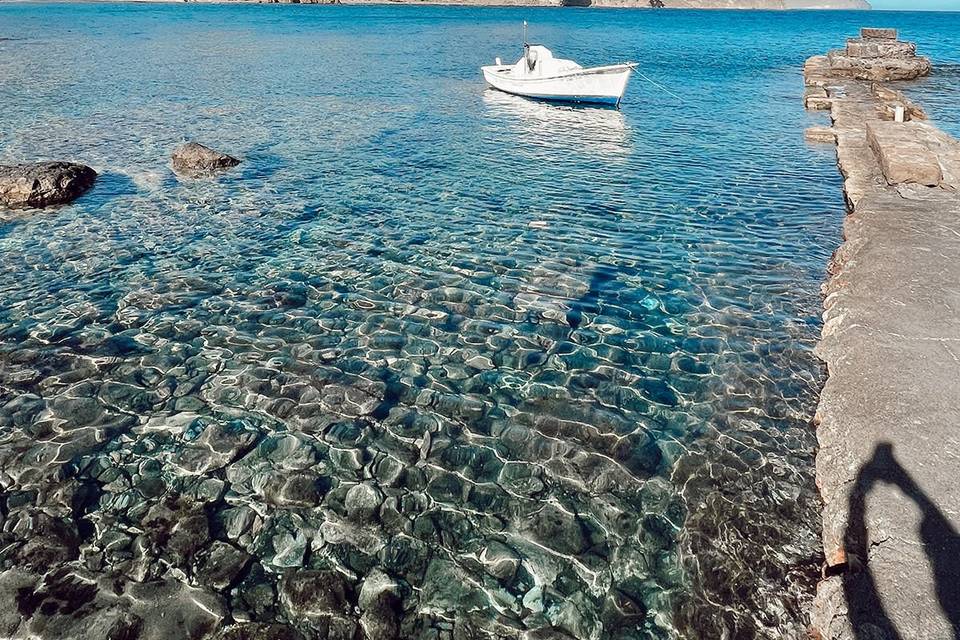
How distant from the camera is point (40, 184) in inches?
544

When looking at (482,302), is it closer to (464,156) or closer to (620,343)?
(620,343)

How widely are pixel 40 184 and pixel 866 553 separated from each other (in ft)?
57.4

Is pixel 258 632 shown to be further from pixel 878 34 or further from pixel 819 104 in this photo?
pixel 878 34

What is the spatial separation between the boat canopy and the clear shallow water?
15.5 metres

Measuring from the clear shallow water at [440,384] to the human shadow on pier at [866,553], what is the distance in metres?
0.45

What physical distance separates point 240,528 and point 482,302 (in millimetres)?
5133

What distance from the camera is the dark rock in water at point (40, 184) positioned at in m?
13.6

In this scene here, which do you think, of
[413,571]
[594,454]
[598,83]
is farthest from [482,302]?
[598,83]

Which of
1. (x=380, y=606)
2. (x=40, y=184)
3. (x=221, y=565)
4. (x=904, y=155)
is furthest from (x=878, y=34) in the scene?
(x=221, y=565)

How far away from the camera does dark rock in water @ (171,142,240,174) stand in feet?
54.7

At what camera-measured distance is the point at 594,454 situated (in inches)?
242

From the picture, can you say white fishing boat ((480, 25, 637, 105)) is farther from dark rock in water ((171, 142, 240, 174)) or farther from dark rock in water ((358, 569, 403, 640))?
dark rock in water ((358, 569, 403, 640))

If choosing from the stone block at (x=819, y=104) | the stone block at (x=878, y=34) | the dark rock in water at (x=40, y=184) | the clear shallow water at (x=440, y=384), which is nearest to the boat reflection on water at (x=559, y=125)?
the clear shallow water at (x=440, y=384)

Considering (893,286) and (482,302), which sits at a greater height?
(893,286)
